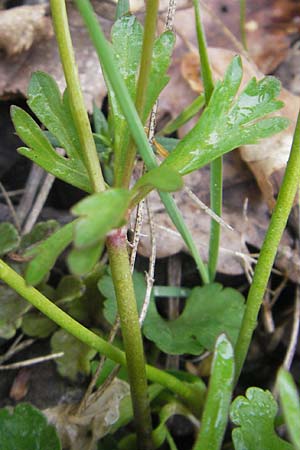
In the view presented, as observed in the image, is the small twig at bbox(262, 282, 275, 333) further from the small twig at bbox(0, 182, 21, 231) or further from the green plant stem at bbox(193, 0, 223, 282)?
the small twig at bbox(0, 182, 21, 231)

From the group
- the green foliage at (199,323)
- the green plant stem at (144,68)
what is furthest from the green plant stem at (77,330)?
the green plant stem at (144,68)

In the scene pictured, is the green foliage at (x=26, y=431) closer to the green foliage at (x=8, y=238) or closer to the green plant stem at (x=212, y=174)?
the green foliage at (x=8, y=238)

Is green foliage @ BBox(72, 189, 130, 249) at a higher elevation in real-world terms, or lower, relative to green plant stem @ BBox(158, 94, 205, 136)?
higher

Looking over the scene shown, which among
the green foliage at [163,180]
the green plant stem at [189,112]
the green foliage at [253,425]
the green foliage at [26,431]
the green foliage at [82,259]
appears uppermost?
the green foliage at [163,180]

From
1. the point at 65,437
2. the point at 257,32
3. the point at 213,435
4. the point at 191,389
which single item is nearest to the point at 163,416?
the point at 191,389

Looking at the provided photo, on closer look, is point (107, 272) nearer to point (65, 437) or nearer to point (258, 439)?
point (65, 437)

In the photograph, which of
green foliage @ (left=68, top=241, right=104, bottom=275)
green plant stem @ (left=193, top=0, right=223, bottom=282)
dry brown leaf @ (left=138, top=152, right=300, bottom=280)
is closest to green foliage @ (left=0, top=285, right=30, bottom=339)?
dry brown leaf @ (left=138, top=152, right=300, bottom=280)

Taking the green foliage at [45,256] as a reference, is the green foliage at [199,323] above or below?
below
